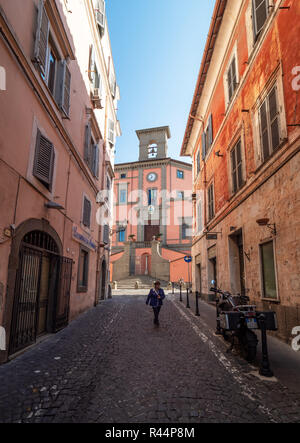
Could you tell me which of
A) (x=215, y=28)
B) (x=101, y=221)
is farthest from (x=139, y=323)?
(x=215, y=28)

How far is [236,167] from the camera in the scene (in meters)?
10.5

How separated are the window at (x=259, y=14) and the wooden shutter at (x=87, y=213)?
8824 mm

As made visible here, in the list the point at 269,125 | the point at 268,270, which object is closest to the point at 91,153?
the point at 269,125

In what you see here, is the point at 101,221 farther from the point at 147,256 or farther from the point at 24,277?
the point at 147,256

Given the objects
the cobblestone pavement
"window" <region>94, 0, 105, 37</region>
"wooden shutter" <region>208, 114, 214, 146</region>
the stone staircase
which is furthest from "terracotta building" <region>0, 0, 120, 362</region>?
the stone staircase

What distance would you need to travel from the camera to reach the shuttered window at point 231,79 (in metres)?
10.9

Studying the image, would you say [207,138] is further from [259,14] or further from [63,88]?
[63,88]

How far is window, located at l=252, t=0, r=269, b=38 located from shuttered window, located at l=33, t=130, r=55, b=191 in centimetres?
750

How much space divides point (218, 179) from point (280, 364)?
382 inches

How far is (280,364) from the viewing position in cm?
471

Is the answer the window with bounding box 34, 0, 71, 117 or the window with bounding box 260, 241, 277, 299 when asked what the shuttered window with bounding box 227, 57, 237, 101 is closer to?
the window with bounding box 34, 0, 71, 117

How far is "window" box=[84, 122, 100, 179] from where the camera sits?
11.4m

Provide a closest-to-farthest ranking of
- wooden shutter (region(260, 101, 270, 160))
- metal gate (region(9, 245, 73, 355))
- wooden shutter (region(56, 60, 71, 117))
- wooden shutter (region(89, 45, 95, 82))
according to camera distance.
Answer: metal gate (region(9, 245, 73, 355)) → wooden shutter (region(260, 101, 270, 160)) → wooden shutter (region(56, 60, 71, 117)) → wooden shutter (region(89, 45, 95, 82))

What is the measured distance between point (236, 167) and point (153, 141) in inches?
1361
